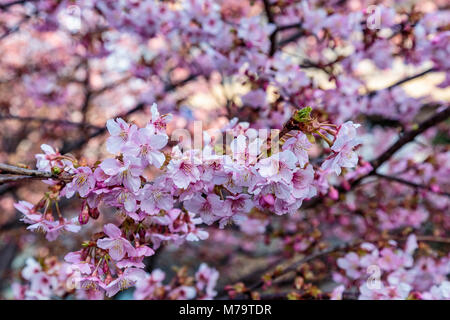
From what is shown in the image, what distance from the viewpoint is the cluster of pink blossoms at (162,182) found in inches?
43.4

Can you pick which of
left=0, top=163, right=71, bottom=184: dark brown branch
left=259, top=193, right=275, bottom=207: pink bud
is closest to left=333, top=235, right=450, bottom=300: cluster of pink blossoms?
left=259, top=193, right=275, bottom=207: pink bud

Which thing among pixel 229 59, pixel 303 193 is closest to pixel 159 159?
pixel 303 193

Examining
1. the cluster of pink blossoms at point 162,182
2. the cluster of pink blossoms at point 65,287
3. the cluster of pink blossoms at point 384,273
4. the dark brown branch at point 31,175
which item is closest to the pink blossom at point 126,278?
the cluster of pink blossoms at point 162,182

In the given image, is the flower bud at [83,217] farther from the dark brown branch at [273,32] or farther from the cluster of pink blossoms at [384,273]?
the dark brown branch at [273,32]

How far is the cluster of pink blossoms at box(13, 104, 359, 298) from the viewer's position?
43.4 inches

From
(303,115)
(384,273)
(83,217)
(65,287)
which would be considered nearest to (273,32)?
(303,115)

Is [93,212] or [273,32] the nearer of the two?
[93,212]

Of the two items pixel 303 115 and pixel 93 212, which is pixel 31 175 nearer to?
pixel 93 212

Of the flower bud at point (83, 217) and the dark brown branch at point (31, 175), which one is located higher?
the dark brown branch at point (31, 175)

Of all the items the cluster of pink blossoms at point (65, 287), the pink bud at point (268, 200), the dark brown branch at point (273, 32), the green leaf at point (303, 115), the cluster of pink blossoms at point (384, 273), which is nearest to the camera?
the green leaf at point (303, 115)

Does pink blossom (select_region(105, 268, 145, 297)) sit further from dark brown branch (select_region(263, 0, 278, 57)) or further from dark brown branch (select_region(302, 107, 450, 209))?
dark brown branch (select_region(263, 0, 278, 57))

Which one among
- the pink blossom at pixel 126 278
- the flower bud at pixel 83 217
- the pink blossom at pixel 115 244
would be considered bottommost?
the pink blossom at pixel 126 278

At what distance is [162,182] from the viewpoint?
1136mm
